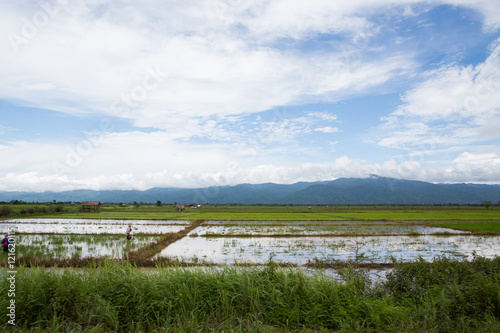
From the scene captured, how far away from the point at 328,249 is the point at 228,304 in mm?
12574

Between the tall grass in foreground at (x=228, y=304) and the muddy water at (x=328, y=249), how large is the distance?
271 inches

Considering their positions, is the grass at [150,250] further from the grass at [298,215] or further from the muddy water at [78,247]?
the grass at [298,215]

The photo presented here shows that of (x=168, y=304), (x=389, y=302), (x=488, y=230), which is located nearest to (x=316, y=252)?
(x=389, y=302)

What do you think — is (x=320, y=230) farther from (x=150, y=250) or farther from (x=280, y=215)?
(x=280, y=215)

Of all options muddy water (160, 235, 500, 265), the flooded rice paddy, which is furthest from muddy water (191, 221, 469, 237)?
muddy water (160, 235, 500, 265)

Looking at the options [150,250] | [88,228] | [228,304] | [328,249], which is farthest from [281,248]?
[88,228]

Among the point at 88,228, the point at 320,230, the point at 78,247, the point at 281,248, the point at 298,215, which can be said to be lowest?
the point at 298,215

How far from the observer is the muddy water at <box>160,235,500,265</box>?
1451 cm

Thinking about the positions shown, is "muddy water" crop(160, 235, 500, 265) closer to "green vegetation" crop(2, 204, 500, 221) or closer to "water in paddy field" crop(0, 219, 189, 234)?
"water in paddy field" crop(0, 219, 189, 234)

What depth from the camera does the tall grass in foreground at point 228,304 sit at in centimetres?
532

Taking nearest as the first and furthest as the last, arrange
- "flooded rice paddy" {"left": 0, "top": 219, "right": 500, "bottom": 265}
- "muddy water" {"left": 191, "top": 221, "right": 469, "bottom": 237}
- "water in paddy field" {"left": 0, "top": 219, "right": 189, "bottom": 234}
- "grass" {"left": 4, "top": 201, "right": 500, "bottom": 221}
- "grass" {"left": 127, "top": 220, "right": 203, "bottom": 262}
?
"grass" {"left": 127, "top": 220, "right": 203, "bottom": 262} < "flooded rice paddy" {"left": 0, "top": 219, "right": 500, "bottom": 265} < "muddy water" {"left": 191, "top": 221, "right": 469, "bottom": 237} < "water in paddy field" {"left": 0, "top": 219, "right": 189, "bottom": 234} < "grass" {"left": 4, "top": 201, "right": 500, "bottom": 221}

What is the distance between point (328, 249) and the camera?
17.0 meters

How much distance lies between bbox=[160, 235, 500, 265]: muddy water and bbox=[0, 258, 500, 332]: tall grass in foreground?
22.6ft

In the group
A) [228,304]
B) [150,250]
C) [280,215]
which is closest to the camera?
[228,304]
